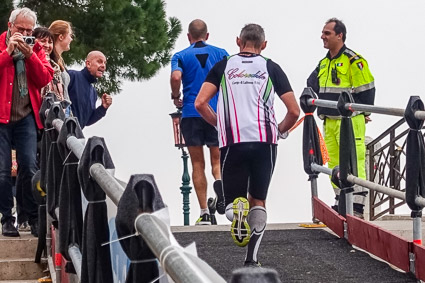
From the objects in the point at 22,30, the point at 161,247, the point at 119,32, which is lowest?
the point at 161,247

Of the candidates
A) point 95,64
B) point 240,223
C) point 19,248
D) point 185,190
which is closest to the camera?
point 240,223

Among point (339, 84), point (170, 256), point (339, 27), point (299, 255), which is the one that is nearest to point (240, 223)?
point (299, 255)

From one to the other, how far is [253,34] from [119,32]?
54.6ft

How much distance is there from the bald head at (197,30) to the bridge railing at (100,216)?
361 centimetres

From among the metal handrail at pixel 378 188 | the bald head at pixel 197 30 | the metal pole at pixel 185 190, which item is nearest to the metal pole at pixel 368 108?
the metal handrail at pixel 378 188

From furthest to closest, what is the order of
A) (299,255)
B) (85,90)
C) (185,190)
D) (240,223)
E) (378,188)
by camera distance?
(185,190), (85,90), (378,188), (299,255), (240,223)

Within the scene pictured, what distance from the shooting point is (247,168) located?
7363mm

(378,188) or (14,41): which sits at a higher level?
(14,41)

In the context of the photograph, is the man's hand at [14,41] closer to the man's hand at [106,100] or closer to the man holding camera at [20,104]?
the man holding camera at [20,104]

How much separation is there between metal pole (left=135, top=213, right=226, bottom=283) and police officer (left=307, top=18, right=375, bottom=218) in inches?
293

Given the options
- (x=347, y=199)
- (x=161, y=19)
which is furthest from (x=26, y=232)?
(x=161, y=19)

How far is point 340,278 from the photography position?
712 centimetres

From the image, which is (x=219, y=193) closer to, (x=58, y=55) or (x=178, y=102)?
(x=178, y=102)

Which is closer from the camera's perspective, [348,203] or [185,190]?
[348,203]
